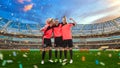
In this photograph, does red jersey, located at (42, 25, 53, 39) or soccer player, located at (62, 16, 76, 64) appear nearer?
red jersey, located at (42, 25, 53, 39)

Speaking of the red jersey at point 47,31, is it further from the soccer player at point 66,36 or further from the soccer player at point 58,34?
the soccer player at point 66,36

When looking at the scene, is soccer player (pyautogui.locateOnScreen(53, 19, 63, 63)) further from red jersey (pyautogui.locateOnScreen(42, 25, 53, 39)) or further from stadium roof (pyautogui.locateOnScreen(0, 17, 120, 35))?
stadium roof (pyautogui.locateOnScreen(0, 17, 120, 35))

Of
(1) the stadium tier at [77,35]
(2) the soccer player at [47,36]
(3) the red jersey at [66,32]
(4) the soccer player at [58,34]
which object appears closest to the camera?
(2) the soccer player at [47,36]

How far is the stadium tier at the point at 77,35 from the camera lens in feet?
288

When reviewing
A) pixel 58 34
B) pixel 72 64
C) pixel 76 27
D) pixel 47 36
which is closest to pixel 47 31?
pixel 47 36

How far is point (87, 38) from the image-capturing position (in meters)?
94.0

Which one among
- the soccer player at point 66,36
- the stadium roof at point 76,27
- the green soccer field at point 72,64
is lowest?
the green soccer field at point 72,64

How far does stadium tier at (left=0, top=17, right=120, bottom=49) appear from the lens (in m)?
87.9

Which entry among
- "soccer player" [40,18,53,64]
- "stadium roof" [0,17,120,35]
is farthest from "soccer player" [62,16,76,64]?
"stadium roof" [0,17,120,35]

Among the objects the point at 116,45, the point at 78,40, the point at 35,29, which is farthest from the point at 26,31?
the point at 116,45

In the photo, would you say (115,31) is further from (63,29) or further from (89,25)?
(63,29)

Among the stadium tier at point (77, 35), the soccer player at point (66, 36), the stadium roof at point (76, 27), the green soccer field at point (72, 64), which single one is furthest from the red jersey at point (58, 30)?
the stadium roof at point (76, 27)

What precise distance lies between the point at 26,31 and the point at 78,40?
1764cm

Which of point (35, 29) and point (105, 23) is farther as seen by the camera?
point (35, 29)
